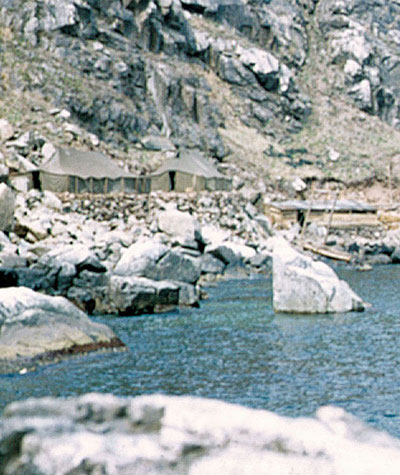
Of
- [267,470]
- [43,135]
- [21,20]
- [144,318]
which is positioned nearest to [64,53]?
[21,20]

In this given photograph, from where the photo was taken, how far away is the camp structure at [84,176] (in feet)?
162

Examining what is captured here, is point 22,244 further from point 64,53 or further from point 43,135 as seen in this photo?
point 64,53

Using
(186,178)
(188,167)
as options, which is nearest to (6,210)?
(186,178)

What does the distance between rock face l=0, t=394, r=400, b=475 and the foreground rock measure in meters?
11.0

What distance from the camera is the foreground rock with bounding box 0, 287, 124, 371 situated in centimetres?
1438

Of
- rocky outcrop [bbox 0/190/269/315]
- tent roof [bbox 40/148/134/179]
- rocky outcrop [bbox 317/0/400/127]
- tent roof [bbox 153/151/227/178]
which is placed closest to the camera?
rocky outcrop [bbox 0/190/269/315]

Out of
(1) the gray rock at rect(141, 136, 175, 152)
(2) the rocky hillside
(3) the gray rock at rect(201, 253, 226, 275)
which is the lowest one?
(3) the gray rock at rect(201, 253, 226, 275)

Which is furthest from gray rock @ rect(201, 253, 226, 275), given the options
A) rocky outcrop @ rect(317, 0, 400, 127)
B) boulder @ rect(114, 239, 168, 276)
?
rocky outcrop @ rect(317, 0, 400, 127)

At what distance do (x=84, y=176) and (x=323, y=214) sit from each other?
29.3 m

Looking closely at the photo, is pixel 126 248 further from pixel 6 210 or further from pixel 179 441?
pixel 179 441

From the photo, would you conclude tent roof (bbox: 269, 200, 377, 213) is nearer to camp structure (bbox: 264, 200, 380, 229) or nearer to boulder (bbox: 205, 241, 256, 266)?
Result: camp structure (bbox: 264, 200, 380, 229)

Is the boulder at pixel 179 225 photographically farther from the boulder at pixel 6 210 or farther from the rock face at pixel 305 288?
the rock face at pixel 305 288

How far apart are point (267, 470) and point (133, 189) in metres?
51.5

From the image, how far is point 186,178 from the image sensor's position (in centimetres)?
6094
